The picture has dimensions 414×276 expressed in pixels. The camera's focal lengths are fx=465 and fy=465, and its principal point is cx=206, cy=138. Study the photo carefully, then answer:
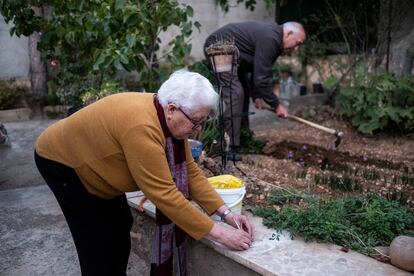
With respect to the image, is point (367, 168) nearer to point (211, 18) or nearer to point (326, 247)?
point (326, 247)

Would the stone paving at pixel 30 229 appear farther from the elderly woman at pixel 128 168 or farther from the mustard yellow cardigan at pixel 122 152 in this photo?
the mustard yellow cardigan at pixel 122 152

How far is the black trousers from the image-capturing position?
7.38 ft

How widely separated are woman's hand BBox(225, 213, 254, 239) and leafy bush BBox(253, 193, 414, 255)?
0.80ft

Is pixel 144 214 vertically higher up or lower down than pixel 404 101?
lower down

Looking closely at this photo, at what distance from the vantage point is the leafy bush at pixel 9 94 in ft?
23.3

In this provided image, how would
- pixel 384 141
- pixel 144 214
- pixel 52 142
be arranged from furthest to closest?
pixel 384 141 < pixel 144 214 < pixel 52 142

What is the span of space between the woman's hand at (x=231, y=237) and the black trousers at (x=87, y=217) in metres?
0.53

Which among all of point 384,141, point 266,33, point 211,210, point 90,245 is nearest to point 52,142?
point 90,245

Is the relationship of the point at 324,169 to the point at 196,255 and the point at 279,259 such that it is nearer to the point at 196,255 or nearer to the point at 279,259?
the point at 196,255

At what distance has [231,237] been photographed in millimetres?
2309

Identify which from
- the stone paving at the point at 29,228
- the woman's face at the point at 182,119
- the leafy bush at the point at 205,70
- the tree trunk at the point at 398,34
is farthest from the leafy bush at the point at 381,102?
the woman's face at the point at 182,119

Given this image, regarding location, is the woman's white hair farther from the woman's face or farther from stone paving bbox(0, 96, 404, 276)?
stone paving bbox(0, 96, 404, 276)

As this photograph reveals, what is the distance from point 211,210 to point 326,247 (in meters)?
0.65

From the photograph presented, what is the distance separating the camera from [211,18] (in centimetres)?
841
